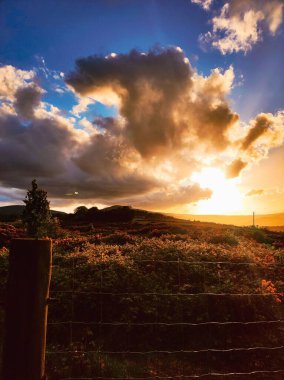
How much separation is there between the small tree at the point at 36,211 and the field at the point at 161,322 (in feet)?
62.0

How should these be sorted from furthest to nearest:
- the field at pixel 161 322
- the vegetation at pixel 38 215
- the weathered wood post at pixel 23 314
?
the vegetation at pixel 38 215
the field at pixel 161 322
the weathered wood post at pixel 23 314

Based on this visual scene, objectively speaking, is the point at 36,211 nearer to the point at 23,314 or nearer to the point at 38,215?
the point at 38,215

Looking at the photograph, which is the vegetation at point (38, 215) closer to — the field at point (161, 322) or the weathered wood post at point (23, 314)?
the field at point (161, 322)

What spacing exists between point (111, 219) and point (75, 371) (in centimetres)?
4965

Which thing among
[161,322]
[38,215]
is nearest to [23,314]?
[161,322]

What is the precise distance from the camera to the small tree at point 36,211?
3111 centimetres

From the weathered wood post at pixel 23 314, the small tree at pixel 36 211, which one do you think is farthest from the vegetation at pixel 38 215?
the weathered wood post at pixel 23 314

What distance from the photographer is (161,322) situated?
883cm

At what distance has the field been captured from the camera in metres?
7.06

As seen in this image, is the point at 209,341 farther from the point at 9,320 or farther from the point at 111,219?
the point at 111,219

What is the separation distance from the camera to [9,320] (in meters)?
3.54

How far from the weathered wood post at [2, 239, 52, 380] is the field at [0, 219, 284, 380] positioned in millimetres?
2151

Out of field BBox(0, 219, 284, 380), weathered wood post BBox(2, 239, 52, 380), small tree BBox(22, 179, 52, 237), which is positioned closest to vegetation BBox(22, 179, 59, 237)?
small tree BBox(22, 179, 52, 237)

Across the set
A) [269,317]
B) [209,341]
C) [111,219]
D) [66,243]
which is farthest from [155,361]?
[111,219]
